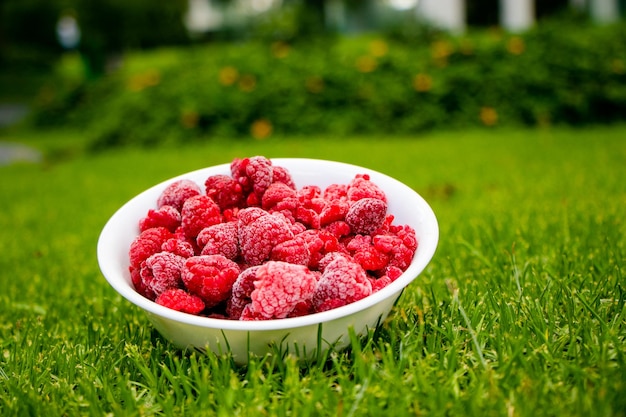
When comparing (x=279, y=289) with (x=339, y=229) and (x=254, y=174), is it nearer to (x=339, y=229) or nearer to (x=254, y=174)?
(x=339, y=229)

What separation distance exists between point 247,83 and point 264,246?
18.6ft

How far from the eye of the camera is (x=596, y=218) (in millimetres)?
2662

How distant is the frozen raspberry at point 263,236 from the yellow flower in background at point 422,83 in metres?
5.43

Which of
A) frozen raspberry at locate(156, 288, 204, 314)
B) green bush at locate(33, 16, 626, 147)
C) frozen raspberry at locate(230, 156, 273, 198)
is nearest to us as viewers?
frozen raspberry at locate(156, 288, 204, 314)

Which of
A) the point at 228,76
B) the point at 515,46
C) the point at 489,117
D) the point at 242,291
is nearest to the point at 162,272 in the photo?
the point at 242,291

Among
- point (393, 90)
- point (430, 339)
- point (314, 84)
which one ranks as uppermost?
point (314, 84)

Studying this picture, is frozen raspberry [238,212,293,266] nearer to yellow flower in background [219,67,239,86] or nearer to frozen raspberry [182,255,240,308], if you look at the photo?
frozen raspberry [182,255,240,308]

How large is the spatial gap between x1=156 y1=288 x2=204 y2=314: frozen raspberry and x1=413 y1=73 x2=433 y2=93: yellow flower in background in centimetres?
563

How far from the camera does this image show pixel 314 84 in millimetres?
6844

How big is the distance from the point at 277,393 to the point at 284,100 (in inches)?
222

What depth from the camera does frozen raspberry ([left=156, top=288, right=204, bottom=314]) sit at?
1466 mm

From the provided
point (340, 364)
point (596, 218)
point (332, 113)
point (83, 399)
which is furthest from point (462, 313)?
point (332, 113)

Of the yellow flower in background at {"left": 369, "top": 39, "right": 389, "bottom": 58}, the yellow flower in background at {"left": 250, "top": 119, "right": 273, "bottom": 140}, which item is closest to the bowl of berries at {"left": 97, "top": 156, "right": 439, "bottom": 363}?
the yellow flower in background at {"left": 250, "top": 119, "right": 273, "bottom": 140}

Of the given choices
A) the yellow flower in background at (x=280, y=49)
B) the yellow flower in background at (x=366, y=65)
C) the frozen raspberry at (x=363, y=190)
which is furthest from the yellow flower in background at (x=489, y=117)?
the frozen raspberry at (x=363, y=190)
